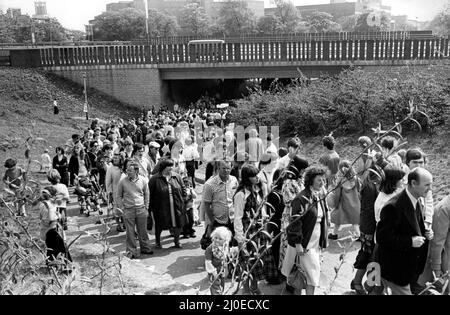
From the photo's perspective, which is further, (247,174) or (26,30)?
(26,30)

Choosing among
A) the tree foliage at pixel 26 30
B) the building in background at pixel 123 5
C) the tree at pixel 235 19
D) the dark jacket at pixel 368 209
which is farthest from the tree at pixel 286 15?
the building in background at pixel 123 5

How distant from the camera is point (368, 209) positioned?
217 inches

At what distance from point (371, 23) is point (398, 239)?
70.5 m

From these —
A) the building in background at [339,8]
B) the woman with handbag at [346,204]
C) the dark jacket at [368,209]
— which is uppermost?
the building in background at [339,8]

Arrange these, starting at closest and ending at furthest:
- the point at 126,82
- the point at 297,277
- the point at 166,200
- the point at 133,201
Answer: the point at 297,277, the point at 133,201, the point at 166,200, the point at 126,82

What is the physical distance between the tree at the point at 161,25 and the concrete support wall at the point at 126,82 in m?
44.2

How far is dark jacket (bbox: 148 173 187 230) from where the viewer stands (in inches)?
285

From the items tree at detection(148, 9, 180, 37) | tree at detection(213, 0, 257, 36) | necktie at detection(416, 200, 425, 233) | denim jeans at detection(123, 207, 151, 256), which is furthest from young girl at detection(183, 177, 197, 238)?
tree at detection(148, 9, 180, 37)

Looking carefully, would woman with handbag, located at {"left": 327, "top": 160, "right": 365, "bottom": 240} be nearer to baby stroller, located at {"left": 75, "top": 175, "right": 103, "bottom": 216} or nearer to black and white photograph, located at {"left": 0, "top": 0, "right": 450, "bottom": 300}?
black and white photograph, located at {"left": 0, "top": 0, "right": 450, "bottom": 300}

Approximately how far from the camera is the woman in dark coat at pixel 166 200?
23.7 ft

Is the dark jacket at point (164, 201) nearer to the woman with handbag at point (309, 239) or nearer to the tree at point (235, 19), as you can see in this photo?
the woman with handbag at point (309, 239)

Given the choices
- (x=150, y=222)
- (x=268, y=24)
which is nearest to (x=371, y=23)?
(x=268, y=24)

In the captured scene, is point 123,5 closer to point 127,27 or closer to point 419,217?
point 127,27

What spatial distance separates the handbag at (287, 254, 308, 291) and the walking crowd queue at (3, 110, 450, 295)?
0.01m
